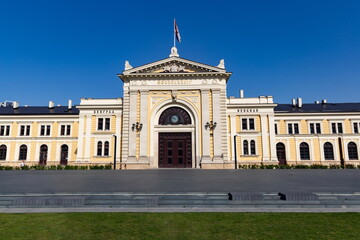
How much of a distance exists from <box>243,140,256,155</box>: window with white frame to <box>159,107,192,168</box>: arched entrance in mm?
8545

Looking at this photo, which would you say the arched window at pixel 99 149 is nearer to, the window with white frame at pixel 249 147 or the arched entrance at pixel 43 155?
the arched entrance at pixel 43 155

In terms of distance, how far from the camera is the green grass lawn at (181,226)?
233 inches

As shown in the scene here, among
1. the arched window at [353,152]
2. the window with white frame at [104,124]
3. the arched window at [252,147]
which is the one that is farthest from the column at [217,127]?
the arched window at [353,152]

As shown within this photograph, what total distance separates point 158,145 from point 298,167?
60.1 feet

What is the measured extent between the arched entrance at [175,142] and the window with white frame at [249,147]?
28.0 feet

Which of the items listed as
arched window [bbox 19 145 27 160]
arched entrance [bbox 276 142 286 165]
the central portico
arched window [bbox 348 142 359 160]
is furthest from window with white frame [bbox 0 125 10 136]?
arched window [bbox 348 142 359 160]

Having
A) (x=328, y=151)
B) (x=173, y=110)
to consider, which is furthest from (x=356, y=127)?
(x=173, y=110)

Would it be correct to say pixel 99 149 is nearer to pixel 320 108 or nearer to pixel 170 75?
pixel 170 75

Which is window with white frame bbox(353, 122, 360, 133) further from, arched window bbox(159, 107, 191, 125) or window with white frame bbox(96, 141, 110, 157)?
window with white frame bbox(96, 141, 110, 157)

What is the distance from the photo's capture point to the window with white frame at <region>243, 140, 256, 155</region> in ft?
121

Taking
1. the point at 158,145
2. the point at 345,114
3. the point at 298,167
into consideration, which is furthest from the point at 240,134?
the point at 345,114

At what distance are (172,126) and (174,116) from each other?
1.51m

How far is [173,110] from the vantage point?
1407 inches

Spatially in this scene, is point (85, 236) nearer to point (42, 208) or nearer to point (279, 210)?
point (42, 208)
